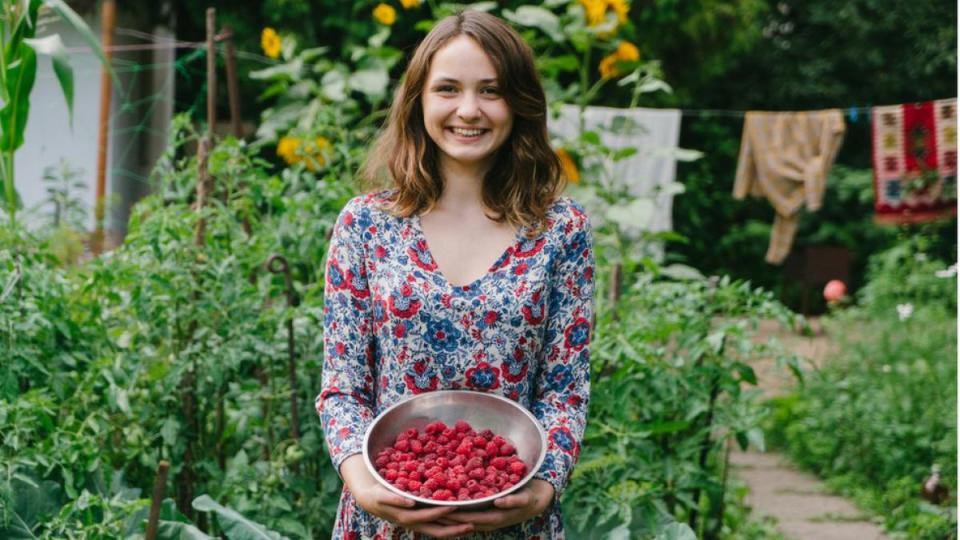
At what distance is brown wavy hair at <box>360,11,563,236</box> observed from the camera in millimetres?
1737

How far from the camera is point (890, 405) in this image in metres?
4.50

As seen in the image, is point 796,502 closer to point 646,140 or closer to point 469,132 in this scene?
point 646,140

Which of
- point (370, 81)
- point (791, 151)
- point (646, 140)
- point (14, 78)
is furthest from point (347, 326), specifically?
point (791, 151)

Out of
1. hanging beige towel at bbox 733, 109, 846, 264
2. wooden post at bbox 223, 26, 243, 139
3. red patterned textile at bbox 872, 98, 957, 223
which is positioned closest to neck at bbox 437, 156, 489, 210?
wooden post at bbox 223, 26, 243, 139

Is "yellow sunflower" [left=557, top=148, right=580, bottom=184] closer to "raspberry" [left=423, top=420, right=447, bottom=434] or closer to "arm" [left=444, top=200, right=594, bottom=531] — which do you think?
"arm" [left=444, top=200, right=594, bottom=531]

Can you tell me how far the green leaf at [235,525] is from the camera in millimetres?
2369

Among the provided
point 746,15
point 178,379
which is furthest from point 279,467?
point 746,15

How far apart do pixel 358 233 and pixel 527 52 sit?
1.16ft

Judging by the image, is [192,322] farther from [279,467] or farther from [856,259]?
[856,259]

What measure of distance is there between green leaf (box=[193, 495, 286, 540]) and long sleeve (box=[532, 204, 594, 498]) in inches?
33.0

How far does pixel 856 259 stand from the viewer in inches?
461

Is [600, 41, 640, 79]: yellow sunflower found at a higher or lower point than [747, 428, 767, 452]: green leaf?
higher

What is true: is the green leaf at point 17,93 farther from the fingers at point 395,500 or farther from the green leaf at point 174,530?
the fingers at point 395,500

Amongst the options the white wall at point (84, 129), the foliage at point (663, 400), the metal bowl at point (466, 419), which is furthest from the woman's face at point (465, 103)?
the white wall at point (84, 129)
